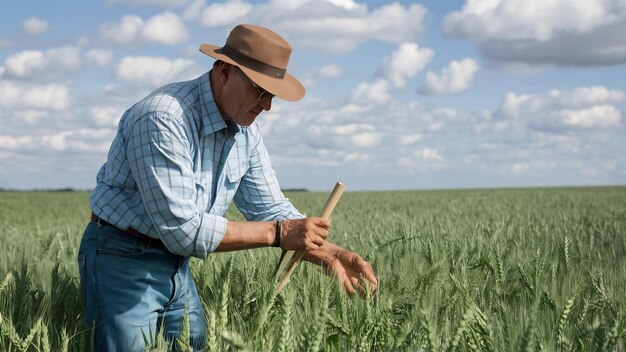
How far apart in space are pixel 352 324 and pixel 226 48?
130 cm

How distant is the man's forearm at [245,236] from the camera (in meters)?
3.01

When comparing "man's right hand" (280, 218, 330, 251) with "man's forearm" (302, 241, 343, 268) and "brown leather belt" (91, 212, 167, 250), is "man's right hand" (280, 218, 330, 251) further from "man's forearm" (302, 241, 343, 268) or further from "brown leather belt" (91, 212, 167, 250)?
"brown leather belt" (91, 212, 167, 250)

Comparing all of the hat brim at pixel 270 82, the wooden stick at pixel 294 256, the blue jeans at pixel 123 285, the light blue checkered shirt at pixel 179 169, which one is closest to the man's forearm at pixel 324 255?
the wooden stick at pixel 294 256

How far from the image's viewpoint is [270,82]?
9.90ft

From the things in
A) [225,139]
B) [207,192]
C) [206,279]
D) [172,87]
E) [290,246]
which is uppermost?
[172,87]

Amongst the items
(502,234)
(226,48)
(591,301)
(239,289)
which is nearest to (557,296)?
(591,301)

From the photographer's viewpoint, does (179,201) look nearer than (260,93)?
Yes

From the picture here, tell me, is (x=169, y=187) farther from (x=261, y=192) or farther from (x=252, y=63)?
(x=261, y=192)

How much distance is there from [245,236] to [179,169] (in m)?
0.37

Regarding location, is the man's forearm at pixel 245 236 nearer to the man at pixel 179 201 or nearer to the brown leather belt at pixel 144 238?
the man at pixel 179 201

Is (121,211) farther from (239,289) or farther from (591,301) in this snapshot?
(591,301)

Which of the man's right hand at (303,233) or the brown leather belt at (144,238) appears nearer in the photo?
the man's right hand at (303,233)

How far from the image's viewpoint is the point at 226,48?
3.19 metres

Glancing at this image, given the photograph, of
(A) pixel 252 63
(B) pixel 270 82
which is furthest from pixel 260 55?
(B) pixel 270 82
